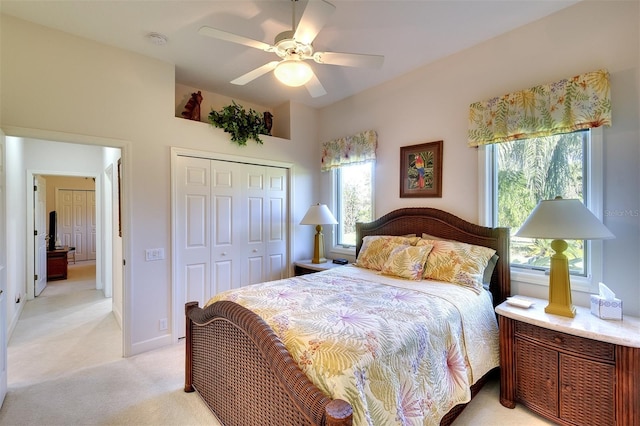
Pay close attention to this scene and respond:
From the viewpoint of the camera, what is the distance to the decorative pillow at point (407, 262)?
8.38ft

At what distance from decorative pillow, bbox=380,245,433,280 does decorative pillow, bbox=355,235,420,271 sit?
0.42 feet

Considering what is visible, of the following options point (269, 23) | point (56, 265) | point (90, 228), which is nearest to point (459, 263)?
point (269, 23)

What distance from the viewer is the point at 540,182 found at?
7.98ft

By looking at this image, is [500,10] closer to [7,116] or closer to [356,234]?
[356,234]

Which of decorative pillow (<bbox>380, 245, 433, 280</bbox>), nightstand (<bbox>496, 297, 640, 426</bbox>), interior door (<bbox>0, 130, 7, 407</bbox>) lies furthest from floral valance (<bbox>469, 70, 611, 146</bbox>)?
interior door (<bbox>0, 130, 7, 407</bbox>)

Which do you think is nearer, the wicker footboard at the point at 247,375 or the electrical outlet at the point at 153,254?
the wicker footboard at the point at 247,375

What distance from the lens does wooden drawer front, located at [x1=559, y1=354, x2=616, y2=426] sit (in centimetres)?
165

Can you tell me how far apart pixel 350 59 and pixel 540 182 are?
1.90 meters

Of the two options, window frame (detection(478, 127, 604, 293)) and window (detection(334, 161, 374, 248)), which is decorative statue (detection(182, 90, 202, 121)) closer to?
window (detection(334, 161, 374, 248))

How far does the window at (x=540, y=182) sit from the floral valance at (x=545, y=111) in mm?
144

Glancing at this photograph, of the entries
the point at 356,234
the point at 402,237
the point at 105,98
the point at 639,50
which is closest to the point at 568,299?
the point at 402,237

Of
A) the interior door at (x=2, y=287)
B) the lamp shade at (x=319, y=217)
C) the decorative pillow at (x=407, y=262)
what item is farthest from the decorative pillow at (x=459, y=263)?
the interior door at (x=2, y=287)

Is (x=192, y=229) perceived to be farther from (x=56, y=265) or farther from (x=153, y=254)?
(x=56, y=265)

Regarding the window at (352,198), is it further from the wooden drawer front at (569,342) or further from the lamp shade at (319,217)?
the wooden drawer front at (569,342)
